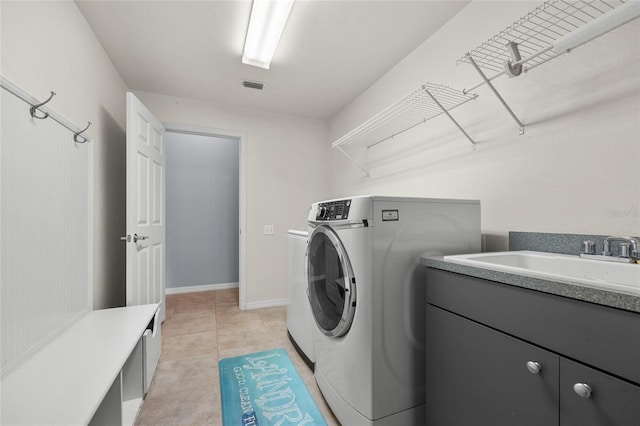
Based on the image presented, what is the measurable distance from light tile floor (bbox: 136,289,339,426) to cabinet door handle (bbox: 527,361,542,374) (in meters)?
1.04

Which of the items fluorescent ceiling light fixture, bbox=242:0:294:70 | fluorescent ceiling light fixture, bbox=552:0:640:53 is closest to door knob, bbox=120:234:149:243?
fluorescent ceiling light fixture, bbox=242:0:294:70

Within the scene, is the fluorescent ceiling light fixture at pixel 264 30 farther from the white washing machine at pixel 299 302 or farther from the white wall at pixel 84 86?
the white washing machine at pixel 299 302

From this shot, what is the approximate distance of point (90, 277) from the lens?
172 cm

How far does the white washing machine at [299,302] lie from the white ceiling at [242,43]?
145 centimetres

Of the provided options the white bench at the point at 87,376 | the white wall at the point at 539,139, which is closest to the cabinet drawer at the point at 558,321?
the white wall at the point at 539,139

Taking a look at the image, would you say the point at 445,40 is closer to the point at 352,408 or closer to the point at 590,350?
the point at 590,350

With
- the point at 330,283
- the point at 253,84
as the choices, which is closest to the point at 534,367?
the point at 330,283

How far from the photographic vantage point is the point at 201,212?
402 cm

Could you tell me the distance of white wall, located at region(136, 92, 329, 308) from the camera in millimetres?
3156

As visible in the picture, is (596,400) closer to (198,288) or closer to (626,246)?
(626,246)

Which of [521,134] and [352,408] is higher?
[521,134]

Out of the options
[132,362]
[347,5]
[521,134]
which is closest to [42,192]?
[132,362]

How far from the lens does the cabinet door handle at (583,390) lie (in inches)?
26.8

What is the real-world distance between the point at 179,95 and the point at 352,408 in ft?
10.5
